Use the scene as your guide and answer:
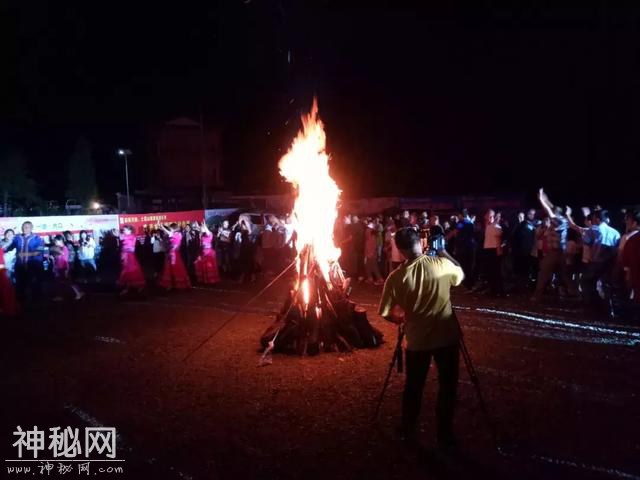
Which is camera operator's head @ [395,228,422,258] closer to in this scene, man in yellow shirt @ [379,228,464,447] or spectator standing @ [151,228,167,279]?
man in yellow shirt @ [379,228,464,447]

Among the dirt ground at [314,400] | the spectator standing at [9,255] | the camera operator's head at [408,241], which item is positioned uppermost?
the camera operator's head at [408,241]

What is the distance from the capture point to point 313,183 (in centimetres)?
846

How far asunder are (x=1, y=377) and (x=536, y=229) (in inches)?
481

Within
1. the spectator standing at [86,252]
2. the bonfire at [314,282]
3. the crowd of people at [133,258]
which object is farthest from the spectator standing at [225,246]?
the bonfire at [314,282]

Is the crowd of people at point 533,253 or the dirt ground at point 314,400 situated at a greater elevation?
the crowd of people at point 533,253

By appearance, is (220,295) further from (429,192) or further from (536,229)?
(429,192)

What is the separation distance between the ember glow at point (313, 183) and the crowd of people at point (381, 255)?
1.45 metres

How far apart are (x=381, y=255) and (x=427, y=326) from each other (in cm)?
995

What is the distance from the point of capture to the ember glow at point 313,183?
834 centimetres

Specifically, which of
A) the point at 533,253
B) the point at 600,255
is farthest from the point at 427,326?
the point at 533,253

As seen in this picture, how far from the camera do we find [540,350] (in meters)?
7.12

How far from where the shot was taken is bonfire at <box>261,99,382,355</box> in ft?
24.5

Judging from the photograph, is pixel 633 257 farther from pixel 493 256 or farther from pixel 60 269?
pixel 60 269

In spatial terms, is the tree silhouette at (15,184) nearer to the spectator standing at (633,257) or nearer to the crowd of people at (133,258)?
the crowd of people at (133,258)
